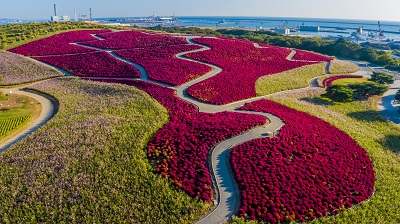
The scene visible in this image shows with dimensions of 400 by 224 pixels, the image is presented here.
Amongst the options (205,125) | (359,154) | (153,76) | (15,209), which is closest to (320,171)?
(359,154)

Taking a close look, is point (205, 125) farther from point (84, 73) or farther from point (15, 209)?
point (84, 73)

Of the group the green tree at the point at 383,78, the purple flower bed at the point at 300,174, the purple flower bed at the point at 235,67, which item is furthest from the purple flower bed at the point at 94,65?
the green tree at the point at 383,78

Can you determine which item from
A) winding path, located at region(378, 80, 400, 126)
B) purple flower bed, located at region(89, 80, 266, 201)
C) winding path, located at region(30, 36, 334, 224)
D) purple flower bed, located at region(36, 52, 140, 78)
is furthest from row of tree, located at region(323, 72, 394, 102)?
purple flower bed, located at region(36, 52, 140, 78)

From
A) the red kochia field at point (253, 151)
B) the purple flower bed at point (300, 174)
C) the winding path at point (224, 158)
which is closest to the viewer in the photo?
the winding path at point (224, 158)

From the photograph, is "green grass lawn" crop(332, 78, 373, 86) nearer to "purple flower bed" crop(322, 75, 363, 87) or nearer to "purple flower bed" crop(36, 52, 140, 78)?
"purple flower bed" crop(322, 75, 363, 87)

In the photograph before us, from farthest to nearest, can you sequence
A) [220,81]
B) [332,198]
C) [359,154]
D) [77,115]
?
1. [220,81]
2. [77,115]
3. [359,154]
4. [332,198]

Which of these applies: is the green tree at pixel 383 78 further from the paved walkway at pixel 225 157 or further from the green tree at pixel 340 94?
the paved walkway at pixel 225 157
